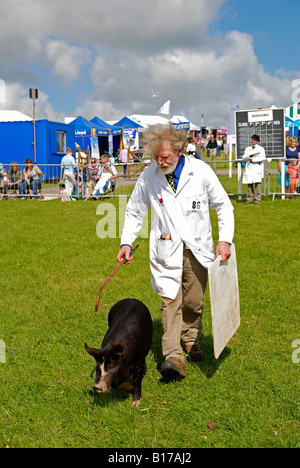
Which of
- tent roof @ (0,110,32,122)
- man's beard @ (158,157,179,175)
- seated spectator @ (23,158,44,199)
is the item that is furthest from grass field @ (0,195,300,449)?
tent roof @ (0,110,32,122)

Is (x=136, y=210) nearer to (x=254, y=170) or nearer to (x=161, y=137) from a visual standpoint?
(x=161, y=137)

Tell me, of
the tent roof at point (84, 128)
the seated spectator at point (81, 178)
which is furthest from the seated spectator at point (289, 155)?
the tent roof at point (84, 128)

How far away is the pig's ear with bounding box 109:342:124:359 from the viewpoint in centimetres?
340

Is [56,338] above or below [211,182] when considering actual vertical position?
below

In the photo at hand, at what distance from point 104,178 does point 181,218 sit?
14.0 m

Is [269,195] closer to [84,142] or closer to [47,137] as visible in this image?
[47,137]

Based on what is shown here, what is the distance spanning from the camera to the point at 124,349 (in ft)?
11.6

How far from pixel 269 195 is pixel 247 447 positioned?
47.6 ft

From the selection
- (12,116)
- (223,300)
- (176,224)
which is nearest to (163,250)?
(176,224)

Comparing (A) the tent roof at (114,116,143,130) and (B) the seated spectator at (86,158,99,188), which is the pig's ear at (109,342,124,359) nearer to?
(B) the seated spectator at (86,158,99,188)

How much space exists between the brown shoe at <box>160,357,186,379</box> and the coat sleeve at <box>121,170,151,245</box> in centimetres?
117

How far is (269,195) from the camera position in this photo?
16.9m

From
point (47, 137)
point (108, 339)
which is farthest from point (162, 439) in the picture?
point (47, 137)
